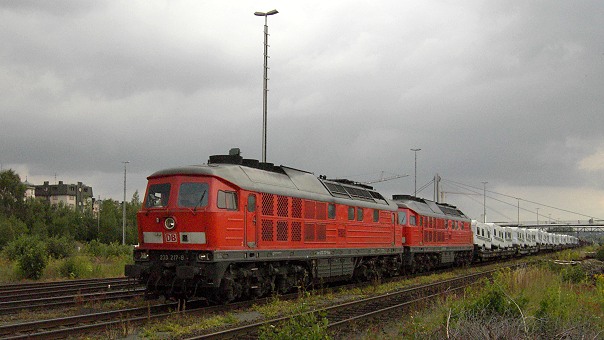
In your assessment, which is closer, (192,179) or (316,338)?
(316,338)

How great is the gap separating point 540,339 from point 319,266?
37.3 ft

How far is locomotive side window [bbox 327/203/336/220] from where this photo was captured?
20.9m

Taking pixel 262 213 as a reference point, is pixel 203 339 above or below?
below

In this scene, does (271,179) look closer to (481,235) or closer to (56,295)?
(56,295)

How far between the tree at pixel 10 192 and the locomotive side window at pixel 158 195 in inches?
3297

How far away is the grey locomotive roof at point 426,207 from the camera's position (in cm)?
3112

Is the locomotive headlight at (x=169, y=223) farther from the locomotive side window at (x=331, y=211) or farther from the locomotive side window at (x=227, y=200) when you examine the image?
the locomotive side window at (x=331, y=211)

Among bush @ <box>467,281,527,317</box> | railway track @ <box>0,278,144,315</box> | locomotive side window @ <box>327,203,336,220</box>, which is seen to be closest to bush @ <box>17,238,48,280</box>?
railway track @ <box>0,278,144,315</box>

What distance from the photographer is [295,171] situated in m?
20.4

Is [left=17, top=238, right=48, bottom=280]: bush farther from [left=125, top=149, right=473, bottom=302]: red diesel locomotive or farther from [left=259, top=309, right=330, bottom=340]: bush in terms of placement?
[left=259, top=309, right=330, bottom=340]: bush

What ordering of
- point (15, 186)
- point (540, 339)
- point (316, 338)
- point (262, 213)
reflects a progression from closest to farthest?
point (316, 338) → point (540, 339) → point (262, 213) → point (15, 186)

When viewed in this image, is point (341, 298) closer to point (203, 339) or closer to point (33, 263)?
point (203, 339)

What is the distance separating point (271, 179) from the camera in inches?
713

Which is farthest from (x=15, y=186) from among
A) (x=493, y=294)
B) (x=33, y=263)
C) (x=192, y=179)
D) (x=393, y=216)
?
(x=493, y=294)
